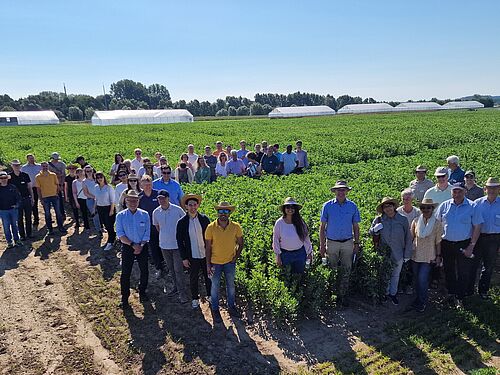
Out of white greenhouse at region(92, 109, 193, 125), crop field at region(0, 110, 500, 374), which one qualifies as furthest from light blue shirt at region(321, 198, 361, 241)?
white greenhouse at region(92, 109, 193, 125)

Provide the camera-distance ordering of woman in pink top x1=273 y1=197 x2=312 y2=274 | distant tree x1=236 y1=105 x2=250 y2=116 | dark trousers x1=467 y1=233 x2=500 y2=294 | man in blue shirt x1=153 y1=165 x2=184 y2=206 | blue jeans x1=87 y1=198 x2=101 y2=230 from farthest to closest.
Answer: distant tree x1=236 y1=105 x2=250 y2=116 → blue jeans x1=87 y1=198 x2=101 y2=230 → man in blue shirt x1=153 y1=165 x2=184 y2=206 → dark trousers x1=467 y1=233 x2=500 y2=294 → woman in pink top x1=273 y1=197 x2=312 y2=274

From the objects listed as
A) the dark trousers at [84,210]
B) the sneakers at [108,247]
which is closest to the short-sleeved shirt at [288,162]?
the dark trousers at [84,210]

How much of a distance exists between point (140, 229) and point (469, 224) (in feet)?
19.4

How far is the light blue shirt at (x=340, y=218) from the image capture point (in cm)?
691

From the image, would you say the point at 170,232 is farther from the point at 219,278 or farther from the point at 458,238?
the point at 458,238

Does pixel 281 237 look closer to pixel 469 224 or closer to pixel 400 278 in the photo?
pixel 400 278

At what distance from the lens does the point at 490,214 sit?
23.7 feet

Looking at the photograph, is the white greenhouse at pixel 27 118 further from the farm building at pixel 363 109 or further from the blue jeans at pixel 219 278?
the blue jeans at pixel 219 278

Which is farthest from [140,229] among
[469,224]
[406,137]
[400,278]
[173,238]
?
[406,137]

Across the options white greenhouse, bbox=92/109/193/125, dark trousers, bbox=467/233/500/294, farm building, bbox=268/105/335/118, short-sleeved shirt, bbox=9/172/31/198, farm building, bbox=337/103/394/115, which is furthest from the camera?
farm building, bbox=337/103/394/115

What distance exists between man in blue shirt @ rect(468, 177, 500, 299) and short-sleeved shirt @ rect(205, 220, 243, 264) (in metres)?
4.33

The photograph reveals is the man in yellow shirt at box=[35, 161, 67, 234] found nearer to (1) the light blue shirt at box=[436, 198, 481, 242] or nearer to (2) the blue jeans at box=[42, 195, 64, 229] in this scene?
(2) the blue jeans at box=[42, 195, 64, 229]

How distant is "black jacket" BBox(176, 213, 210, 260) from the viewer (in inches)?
272

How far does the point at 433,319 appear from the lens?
22.2 ft
